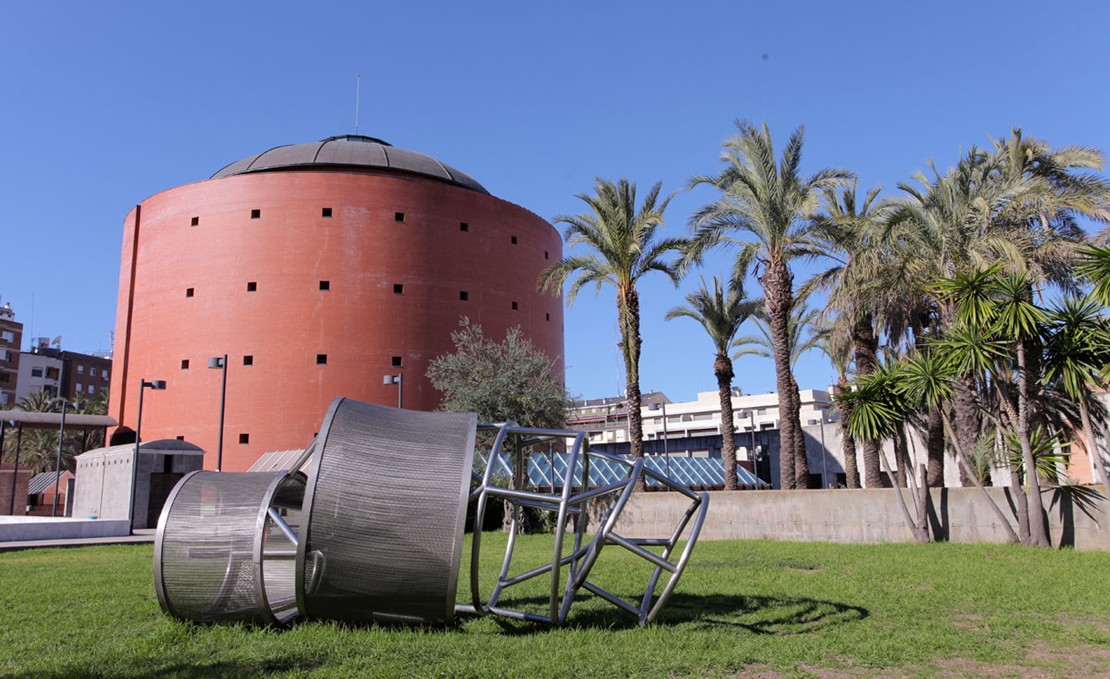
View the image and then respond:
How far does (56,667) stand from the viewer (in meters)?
6.95

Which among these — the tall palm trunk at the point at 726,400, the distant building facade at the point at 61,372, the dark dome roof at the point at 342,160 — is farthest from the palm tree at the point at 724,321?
the distant building facade at the point at 61,372

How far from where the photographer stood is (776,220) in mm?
22531

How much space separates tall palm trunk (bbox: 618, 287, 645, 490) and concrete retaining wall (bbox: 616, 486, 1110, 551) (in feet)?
10.4

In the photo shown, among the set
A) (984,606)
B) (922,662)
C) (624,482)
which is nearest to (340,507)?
(624,482)

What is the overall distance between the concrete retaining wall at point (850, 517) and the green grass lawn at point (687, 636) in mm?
3345

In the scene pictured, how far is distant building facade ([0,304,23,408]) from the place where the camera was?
288ft

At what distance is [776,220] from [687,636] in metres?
16.4

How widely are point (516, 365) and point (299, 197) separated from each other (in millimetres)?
17240

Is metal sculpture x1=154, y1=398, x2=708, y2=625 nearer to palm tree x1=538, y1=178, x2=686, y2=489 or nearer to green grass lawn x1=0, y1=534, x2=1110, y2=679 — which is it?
green grass lawn x1=0, y1=534, x2=1110, y2=679

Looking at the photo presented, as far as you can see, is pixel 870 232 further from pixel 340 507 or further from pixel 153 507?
pixel 153 507

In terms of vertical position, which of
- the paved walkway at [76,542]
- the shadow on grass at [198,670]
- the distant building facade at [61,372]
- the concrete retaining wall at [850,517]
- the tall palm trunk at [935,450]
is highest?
the distant building facade at [61,372]

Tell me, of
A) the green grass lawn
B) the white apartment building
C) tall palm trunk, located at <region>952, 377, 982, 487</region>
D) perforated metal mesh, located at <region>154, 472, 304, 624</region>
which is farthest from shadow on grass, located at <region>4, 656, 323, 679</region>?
tall palm trunk, located at <region>952, 377, 982, 487</region>

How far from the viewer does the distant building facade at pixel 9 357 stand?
288 feet

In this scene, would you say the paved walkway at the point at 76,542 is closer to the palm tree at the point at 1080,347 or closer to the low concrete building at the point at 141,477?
the low concrete building at the point at 141,477
